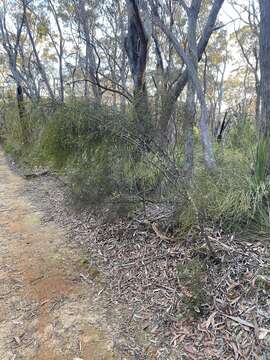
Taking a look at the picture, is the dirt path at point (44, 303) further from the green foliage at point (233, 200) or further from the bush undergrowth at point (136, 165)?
the green foliage at point (233, 200)

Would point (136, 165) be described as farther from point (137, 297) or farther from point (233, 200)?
point (137, 297)

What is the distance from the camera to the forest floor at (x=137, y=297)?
6.01 feet

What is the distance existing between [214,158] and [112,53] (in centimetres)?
870

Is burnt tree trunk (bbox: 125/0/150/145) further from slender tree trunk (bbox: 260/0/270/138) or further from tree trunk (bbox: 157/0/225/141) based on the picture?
slender tree trunk (bbox: 260/0/270/138)

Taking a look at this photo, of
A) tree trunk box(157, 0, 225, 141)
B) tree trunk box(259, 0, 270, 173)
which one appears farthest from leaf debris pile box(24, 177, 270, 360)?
tree trunk box(157, 0, 225, 141)

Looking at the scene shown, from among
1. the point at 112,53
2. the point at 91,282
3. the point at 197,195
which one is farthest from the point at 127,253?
the point at 112,53

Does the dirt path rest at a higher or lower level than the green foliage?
lower

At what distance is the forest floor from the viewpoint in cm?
183

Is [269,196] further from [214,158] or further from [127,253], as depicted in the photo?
[127,253]

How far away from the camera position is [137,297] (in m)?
2.36

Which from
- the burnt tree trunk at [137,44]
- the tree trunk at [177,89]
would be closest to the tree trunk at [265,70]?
the tree trunk at [177,89]

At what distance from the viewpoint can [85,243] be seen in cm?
342

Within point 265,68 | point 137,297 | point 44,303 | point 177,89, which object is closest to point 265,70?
point 265,68

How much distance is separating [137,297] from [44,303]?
0.80m
